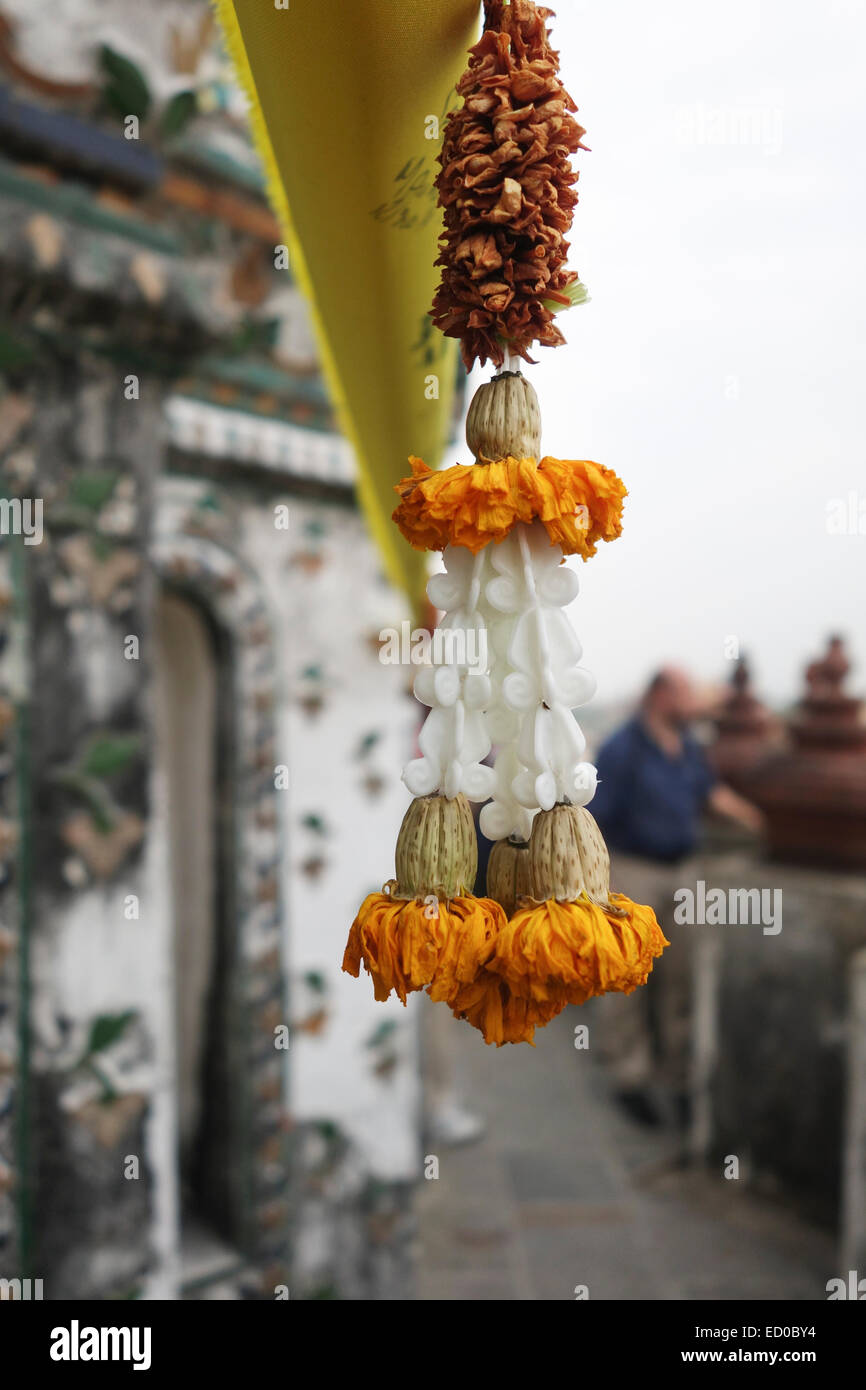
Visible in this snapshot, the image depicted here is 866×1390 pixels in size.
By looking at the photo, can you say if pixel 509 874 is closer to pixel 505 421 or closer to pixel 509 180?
pixel 505 421

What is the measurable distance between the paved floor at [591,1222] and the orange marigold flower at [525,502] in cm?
332

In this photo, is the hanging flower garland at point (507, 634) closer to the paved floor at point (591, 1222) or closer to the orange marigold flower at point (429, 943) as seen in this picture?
the orange marigold flower at point (429, 943)

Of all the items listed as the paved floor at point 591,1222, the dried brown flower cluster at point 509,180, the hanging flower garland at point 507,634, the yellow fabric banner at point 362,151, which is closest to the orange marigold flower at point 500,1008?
the hanging flower garland at point 507,634

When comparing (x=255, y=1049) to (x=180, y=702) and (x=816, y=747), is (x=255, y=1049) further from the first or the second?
(x=816, y=747)

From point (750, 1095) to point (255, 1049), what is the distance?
2386mm

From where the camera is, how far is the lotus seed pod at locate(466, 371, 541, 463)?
74cm

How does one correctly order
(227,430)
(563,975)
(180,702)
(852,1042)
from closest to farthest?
(563,975) < (227,430) < (180,702) < (852,1042)

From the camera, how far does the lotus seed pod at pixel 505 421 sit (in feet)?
2.43

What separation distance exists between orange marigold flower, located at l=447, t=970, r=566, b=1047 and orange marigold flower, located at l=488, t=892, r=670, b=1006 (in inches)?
0.8

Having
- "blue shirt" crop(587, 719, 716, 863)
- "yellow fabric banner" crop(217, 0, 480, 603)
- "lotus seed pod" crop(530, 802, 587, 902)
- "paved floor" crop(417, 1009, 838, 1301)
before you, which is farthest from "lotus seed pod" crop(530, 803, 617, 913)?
"blue shirt" crop(587, 719, 716, 863)

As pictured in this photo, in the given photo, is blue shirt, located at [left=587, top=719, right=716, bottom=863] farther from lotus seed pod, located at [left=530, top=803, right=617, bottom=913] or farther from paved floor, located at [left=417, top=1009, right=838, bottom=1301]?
lotus seed pod, located at [left=530, top=803, right=617, bottom=913]

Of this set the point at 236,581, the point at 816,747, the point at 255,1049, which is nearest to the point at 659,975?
the point at 816,747

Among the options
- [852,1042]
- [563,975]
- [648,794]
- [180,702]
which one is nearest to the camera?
[563,975]

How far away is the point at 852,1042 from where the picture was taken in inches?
131
